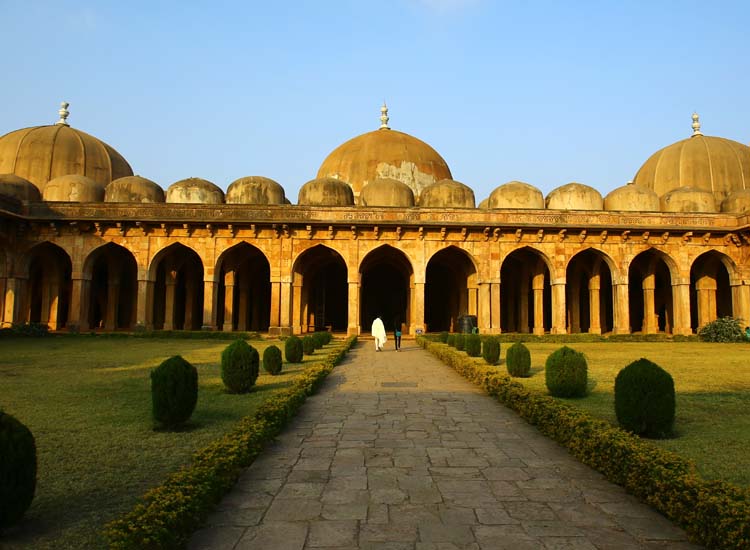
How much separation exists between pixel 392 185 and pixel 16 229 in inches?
652

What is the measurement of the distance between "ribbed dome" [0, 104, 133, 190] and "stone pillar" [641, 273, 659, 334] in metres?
30.4

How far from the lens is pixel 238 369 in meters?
9.20

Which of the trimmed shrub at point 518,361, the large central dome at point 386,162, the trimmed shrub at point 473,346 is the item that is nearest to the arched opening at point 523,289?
the large central dome at point 386,162

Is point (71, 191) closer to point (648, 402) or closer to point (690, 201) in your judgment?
point (648, 402)

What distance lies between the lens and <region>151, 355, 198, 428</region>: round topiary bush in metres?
6.57

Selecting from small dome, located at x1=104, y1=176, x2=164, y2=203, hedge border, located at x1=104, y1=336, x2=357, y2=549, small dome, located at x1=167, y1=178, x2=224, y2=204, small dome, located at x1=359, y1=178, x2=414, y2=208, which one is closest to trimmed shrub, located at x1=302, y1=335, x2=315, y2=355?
hedge border, located at x1=104, y1=336, x2=357, y2=549

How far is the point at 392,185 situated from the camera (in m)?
26.9

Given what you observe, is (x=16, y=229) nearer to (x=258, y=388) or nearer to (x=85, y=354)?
(x=85, y=354)

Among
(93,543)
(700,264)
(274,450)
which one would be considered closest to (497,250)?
(700,264)

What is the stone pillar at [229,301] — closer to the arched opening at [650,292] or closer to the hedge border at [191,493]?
the hedge border at [191,493]

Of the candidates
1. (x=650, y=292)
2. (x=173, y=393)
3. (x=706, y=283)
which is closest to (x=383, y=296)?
(x=650, y=292)

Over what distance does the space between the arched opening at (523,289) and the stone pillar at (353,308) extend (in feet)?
26.5

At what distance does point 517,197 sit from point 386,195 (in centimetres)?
623

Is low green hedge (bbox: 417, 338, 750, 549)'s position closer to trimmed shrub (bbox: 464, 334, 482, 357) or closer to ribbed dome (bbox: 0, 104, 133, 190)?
trimmed shrub (bbox: 464, 334, 482, 357)
